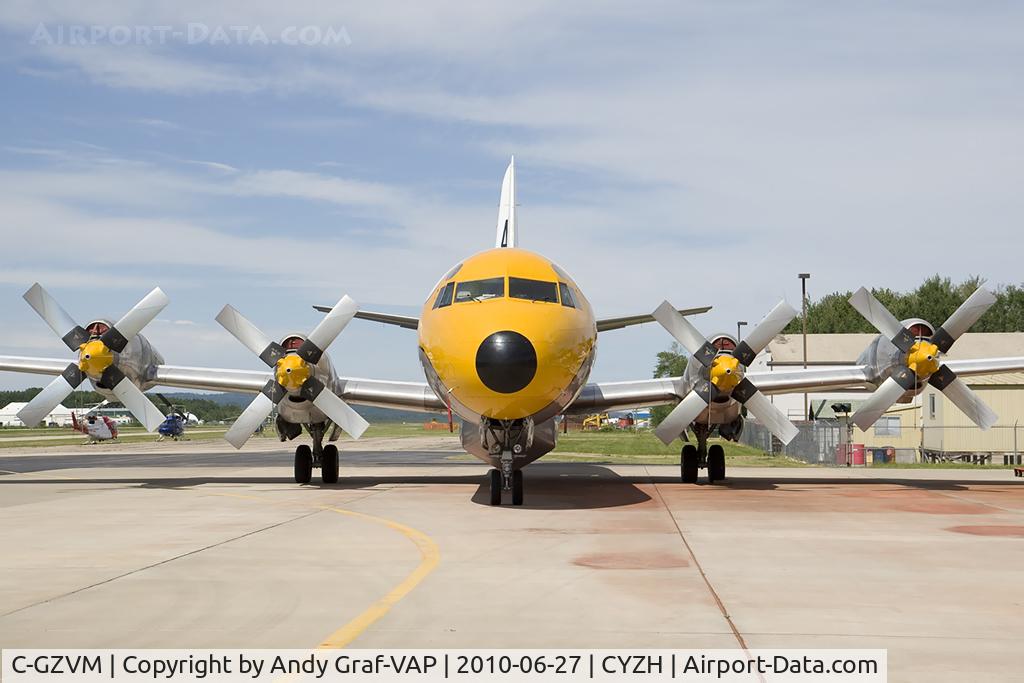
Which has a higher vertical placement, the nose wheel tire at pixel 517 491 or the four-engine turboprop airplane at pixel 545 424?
the four-engine turboprop airplane at pixel 545 424

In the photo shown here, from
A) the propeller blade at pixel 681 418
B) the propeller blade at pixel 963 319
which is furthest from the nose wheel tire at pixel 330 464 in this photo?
the propeller blade at pixel 963 319

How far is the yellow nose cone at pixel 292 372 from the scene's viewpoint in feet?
65.3

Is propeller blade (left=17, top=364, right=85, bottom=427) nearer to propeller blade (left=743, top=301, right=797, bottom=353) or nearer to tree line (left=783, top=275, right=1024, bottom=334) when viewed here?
propeller blade (left=743, top=301, right=797, bottom=353)

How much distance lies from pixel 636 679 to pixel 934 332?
17444 mm

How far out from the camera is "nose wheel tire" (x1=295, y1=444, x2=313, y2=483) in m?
21.0

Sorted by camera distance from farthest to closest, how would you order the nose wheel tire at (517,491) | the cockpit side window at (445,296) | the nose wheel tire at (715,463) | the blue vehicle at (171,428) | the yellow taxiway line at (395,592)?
the blue vehicle at (171,428), the nose wheel tire at (715,463), the nose wheel tire at (517,491), the cockpit side window at (445,296), the yellow taxiway line at (395,592)

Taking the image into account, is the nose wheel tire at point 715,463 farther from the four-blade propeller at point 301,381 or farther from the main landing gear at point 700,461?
the four-blade propeller at point 301,381

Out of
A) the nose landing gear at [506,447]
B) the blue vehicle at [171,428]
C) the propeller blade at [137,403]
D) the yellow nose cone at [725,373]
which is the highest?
the yellow nose cone at [725,373]

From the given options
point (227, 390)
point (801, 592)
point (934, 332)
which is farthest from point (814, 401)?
point (801, 592)

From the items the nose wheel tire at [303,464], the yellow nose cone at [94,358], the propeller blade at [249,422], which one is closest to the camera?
the propeller blade at [249,422]

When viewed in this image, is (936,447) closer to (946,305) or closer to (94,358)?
(94,358)

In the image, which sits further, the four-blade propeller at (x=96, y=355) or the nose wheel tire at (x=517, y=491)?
the four-blade propeller at (x=96, y=355)

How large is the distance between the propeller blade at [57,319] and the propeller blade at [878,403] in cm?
1680

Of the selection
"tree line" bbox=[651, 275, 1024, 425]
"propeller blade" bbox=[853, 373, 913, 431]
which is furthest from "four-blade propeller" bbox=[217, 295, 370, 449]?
"tree line" bbox=[651, 275, 1024, 425]
